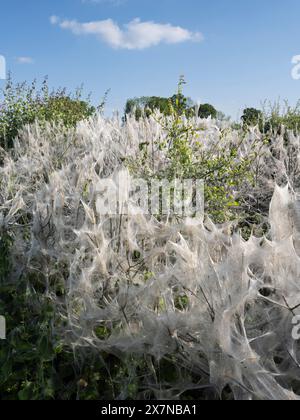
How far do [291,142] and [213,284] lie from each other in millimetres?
5122

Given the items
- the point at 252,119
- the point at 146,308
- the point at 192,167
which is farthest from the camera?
the point at 252,119

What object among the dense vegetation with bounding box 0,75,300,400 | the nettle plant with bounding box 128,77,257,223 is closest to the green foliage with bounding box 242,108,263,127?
the nettle plant with bounding box 128,77,257,223

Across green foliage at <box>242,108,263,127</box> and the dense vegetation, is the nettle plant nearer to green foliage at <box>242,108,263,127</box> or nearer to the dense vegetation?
the dense vegetation

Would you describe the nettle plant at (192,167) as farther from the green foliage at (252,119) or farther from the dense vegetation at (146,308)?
the green foliage at (252,119)

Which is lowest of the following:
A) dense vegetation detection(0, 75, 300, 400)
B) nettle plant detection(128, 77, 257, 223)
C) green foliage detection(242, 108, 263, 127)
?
dense vegetation detection(0, 75, 300, 400)

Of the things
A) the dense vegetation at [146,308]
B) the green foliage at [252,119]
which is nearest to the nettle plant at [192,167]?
the dense vegetation at [146,308]

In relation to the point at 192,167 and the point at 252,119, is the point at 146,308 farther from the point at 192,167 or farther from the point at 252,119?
the point at 252,119

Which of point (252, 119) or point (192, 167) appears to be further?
point (252, 119)

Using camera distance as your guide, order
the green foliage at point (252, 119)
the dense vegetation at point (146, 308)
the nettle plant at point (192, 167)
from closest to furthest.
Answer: the dense vegetation at point (146, 308) < the nettle plant at point (192, 167) < the green foliage at point (252, 119)

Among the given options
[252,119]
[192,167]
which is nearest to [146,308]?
[192,167]

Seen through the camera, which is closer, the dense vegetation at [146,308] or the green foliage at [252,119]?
the dense vegetation at [146,308]

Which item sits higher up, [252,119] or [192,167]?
[252,119]
